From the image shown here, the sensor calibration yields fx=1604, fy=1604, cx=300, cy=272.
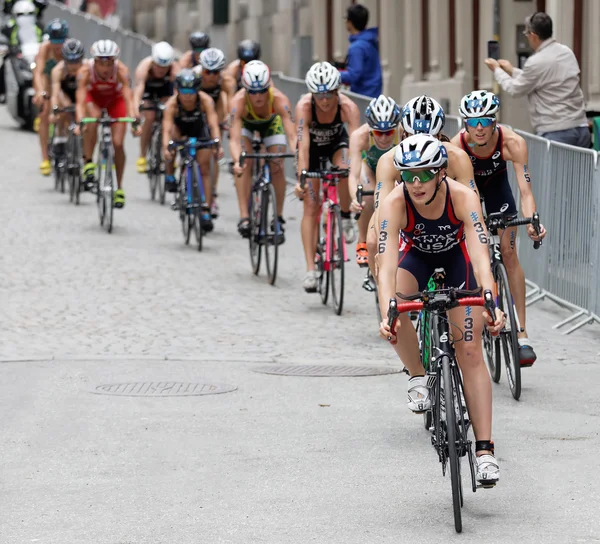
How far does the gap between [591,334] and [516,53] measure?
36.2 feet

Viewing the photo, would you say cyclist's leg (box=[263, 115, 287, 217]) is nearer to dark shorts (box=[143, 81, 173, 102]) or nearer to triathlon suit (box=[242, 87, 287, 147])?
triathlon suit (box=[242, 87, 287, 147])

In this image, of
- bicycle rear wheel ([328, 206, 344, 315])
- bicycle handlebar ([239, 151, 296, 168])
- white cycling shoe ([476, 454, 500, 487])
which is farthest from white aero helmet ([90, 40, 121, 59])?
white cycling shoe ([476, 454, 500, 487])

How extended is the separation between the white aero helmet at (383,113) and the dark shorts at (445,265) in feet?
11.7

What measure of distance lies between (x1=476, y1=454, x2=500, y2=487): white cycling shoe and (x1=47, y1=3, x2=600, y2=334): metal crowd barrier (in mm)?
5320

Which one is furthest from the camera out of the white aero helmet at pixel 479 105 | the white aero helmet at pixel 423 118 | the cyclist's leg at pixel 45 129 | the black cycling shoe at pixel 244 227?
the cyclist's leg at pixel 45 129

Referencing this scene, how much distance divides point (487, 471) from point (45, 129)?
17074mm

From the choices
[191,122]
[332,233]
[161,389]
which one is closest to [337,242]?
A: [332,233]

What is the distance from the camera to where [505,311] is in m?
10.0

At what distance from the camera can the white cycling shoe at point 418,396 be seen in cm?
789

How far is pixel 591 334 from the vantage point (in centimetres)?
1255

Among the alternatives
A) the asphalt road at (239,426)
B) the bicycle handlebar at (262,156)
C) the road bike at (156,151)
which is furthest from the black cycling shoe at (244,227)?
the road bike at (156,151)

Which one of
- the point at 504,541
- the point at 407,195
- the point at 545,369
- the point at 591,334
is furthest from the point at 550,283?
the point at 504,541

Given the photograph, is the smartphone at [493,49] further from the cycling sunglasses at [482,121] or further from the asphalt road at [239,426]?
the cycling sunglasses at [482,121]

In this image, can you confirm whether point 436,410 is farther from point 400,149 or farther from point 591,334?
point 591,334
